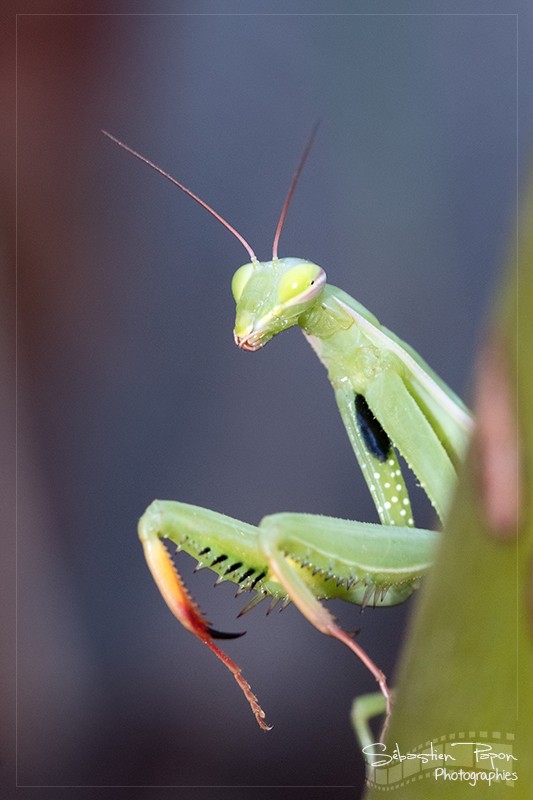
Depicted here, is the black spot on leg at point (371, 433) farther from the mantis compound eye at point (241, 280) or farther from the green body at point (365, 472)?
the mantis compound eye at point (241, 280)

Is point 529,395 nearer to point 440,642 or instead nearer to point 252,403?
point 440,642

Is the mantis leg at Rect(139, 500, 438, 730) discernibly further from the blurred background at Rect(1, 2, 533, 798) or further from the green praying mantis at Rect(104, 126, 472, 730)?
the blurred background at Rect(1, 2, 533, 798)

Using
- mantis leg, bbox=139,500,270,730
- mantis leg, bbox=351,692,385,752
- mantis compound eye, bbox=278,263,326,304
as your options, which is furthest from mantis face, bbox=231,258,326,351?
mantis leg, bbox=351,692,385,752

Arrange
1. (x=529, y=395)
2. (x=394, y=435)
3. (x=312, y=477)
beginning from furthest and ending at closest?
(x=312, y=477), (x=394, y=435), (x=529, y=395)

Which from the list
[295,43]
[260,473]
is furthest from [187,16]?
[260,473]

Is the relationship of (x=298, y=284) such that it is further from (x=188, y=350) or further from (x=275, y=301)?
(x=188, y=350)
